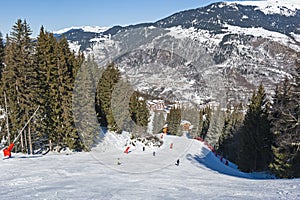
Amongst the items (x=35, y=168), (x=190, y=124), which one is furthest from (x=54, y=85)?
(x=190, y=124)

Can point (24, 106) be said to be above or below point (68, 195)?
above

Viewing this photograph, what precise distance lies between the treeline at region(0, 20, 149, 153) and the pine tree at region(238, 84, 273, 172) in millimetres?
17763

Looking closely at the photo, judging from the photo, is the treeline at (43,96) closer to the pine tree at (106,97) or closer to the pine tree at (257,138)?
the pine tree at (106,97)

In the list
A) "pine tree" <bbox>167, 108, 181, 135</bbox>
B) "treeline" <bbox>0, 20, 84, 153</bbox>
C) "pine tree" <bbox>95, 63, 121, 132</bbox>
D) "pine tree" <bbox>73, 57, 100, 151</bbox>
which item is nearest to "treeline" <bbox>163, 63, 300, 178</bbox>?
"pine tree" <bbox>167, 108, 181, 135</bbox>

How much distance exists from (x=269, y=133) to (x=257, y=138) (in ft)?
8.03

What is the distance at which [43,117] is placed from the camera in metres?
29.6

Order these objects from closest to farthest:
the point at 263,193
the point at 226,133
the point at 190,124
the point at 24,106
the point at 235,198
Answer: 1. the point at 235,198
2. the point at 263,193
3. the point at 24,106
4. the point at 226,133
5. the point at 190,124

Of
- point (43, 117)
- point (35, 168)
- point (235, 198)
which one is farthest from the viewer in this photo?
point (43, 117)

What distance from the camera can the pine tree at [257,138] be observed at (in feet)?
112

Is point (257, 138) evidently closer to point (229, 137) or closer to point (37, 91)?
point (37, 91)

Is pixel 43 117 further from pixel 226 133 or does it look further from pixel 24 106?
pixel 226 133

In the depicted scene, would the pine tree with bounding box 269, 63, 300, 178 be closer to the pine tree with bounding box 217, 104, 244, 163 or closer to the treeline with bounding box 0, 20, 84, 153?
the treeline with bounding box 0, 20, 84, 153

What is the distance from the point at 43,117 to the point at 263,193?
2320cm

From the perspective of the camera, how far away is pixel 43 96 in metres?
29.2
